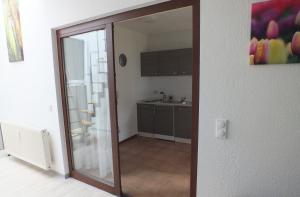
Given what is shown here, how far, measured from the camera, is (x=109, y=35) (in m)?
2.02

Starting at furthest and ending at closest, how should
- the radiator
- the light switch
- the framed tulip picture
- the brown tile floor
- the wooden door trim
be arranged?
the radiator < the brown tile floor < the wooden door trim < the light switch < the framed tulip picture

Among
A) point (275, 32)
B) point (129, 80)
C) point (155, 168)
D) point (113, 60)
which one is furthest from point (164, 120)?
point (275, 32)

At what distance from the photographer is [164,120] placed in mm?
4188

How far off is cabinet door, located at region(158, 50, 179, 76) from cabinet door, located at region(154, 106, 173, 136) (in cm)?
86

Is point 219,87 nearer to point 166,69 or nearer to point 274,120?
point 274,120

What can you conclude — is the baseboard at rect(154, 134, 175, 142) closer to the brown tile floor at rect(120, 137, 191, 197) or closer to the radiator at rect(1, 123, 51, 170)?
the brown tile floor at rect(120, 137, 191, 197)

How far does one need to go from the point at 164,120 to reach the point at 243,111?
9.58 ft

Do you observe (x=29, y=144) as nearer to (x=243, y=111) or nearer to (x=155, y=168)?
(x=155, y=168)

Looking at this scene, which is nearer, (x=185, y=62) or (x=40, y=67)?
(x=40, y=67)

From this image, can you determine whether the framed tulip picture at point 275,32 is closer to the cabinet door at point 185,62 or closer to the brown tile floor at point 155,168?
the brown tile floor at point 155,168

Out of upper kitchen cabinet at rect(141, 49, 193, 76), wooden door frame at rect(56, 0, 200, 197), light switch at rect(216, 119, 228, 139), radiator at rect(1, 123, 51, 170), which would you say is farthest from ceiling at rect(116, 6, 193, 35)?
radiator at rect(1, 123, 51, 170)

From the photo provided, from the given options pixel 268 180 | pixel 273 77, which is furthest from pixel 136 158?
pixel 273 77

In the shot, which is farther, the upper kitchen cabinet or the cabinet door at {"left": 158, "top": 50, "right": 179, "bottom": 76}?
the cabinet door at {"left": 158, "top": 50, "right": 179, "bottom": 76}

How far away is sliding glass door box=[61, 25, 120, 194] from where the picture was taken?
2217mm
